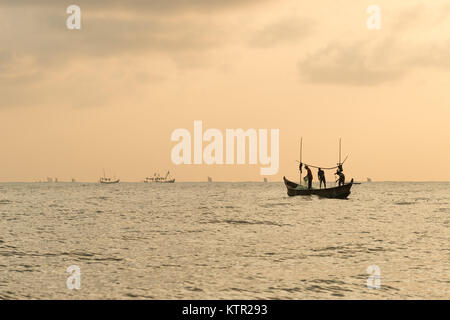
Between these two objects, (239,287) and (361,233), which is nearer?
(239,287)

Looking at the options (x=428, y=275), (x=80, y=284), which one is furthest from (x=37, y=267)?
(x=428, y=275)

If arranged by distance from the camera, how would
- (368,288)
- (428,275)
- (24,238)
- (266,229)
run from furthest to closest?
(266,229)
(24,238)
(428,275)
(368,288)

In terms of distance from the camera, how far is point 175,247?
2819cm

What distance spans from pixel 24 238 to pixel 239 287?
20.7 m

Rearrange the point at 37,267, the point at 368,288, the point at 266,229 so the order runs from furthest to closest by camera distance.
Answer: the point at 266,229 → the point at 37,267 → the point at 368,288

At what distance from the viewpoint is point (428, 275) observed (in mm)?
19750

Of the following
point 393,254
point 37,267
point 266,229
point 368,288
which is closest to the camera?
point 368,288
